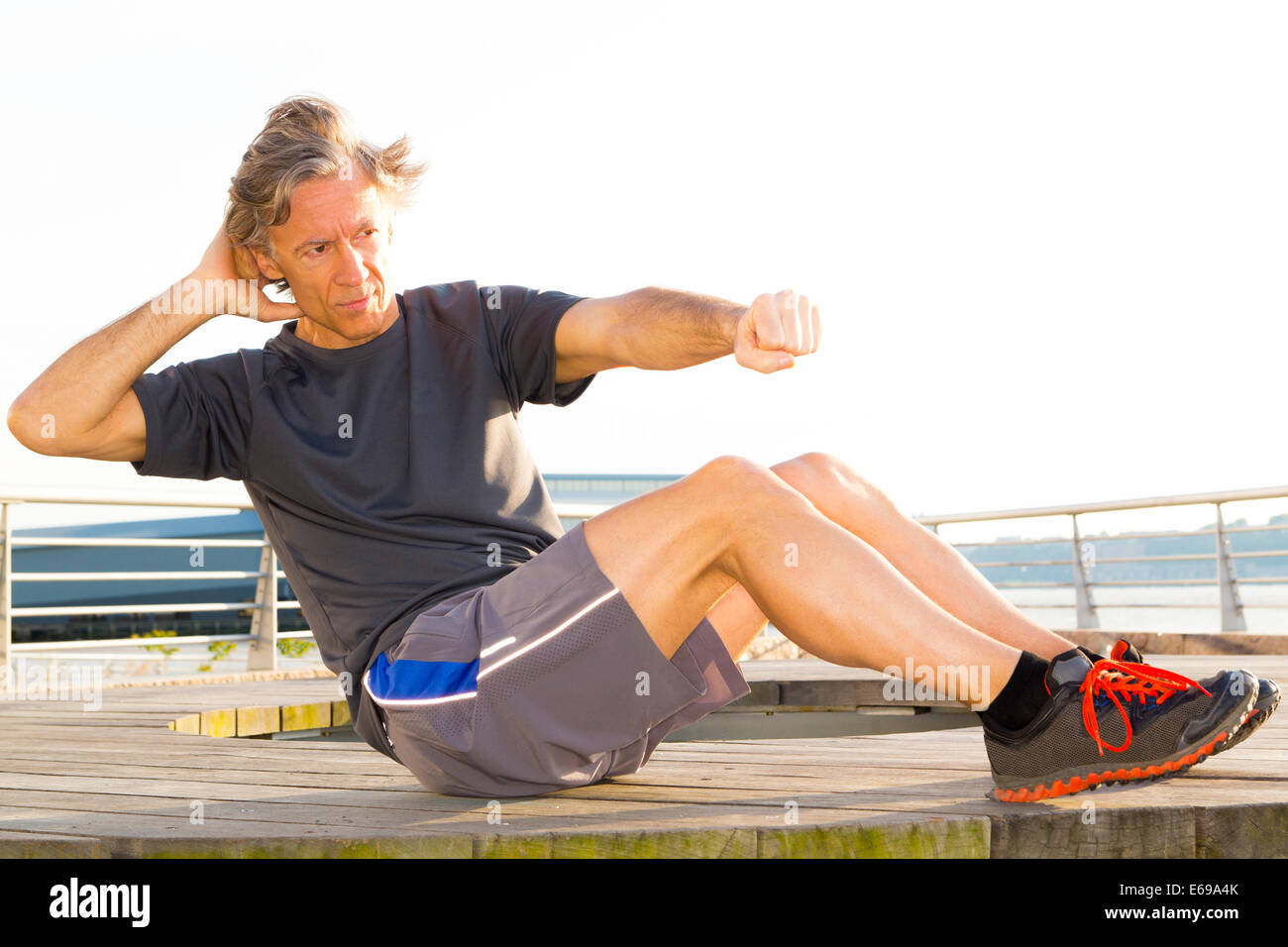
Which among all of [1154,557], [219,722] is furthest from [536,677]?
→ [1154,557]

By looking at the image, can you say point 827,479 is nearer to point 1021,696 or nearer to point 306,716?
point 1021,696

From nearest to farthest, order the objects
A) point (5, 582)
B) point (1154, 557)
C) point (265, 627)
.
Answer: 1. point (5, 582)
2. point (265, 627)
3. point (1154, 557)

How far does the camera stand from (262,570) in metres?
5.89

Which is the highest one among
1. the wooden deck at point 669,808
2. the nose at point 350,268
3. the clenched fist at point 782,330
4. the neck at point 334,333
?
the nose at point 350,268

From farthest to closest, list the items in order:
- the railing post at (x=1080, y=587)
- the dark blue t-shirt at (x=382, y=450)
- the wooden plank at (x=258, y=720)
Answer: the railing post at (x=1080, y=587), the wooden plank at (x=258, y=720), the dark blue t-shirt at (x=382, y=450)

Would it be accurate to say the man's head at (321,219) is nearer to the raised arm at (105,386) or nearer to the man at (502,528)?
the man at (502,528)

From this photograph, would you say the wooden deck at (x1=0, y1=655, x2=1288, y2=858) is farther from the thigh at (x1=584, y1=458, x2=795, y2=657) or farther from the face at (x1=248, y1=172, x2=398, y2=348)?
the face at (x1=248, y1=172, x2=398, y2=348)

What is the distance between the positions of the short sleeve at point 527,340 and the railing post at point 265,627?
3911 mm

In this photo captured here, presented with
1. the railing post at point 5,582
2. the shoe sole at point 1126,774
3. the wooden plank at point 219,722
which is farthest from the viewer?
the railing post at point 5,582

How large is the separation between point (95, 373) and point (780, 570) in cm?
108

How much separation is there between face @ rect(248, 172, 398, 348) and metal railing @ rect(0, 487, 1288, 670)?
205 cm

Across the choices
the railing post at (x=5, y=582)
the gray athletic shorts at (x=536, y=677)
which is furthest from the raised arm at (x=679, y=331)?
the railing post at (x=5, y=582)

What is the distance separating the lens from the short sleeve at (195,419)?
196 centimetres
